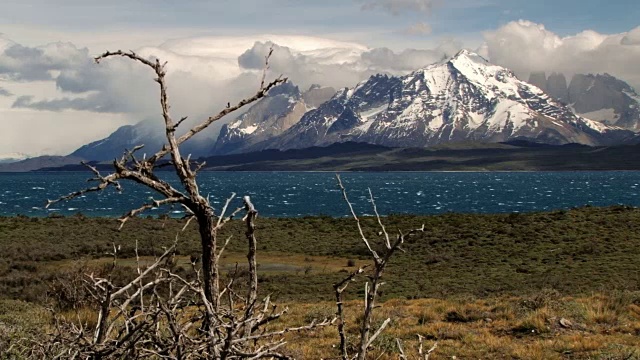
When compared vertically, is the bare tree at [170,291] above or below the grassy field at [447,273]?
above

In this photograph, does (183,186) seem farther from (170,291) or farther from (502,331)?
(502,331)

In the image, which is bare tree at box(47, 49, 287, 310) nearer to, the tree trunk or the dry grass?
the tree trunk

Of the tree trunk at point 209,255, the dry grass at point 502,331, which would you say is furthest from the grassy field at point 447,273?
the tree trunk at point 209,255

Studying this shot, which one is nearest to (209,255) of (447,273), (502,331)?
(502,331)

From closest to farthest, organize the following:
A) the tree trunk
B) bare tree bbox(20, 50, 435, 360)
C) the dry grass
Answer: bare tree bbox(20, 50, 435, 360) < the tree trunk < the dry grass

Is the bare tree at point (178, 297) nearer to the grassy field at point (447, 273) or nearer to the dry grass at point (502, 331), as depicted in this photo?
the grassy field at point (447, 273)

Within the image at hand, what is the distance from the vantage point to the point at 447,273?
116 feet

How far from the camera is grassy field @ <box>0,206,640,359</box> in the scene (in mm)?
13676

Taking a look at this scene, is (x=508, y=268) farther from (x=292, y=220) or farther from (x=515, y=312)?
(x=292, y=220)

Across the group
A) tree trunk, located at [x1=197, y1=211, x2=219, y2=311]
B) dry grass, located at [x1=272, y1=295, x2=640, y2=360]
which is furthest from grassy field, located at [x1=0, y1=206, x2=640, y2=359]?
tree trunk, located at [x1=197, y1=211, x2=219, y2=311]

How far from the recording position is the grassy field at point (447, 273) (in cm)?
1368

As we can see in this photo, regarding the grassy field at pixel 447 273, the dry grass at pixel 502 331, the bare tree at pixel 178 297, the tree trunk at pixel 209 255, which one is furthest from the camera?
the grassy field at pixel 447 273

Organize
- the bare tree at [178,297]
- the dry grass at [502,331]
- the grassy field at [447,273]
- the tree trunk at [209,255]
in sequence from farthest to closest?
the grassy field at [447,273], the dry grass at [502,331], the tree trunk at [209,255], the bare tree at [178,297]

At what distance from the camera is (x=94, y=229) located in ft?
169
